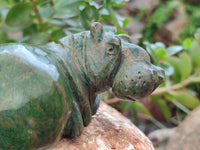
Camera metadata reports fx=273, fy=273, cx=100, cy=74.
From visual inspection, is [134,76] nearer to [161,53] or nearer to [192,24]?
[161,53]

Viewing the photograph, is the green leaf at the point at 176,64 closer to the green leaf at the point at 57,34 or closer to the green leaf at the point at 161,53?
the green leaf at the point at 161,53

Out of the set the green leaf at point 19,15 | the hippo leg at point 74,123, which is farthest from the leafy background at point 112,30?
the hippo leg at point 74,123

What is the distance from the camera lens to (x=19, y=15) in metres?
1.10

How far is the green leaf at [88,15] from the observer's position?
Result: 3.36 ft

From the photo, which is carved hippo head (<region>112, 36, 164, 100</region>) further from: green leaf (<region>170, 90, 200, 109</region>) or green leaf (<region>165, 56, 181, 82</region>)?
green leaf (<region>165, 56, 181, 82</region>)

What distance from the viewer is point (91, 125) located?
876 mm

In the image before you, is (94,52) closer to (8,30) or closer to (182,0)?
(8,30)

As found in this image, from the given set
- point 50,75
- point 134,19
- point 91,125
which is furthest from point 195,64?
point 134,19

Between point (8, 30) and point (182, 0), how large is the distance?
2.62m

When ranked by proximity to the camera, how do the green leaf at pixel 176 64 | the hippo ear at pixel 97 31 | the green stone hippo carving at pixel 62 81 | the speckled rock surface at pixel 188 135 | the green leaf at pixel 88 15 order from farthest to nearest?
1. the green leaf at pixel 176 64
2. the speckled rock surface at pixel 188 135
3. the green leaf at pixel 88 15
4. the hippo ear at pixel 97 31
5. the green stone hippo carving at pixel 62 81

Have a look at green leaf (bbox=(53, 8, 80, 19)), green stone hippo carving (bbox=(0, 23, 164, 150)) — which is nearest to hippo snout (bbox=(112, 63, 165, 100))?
green stone hippo carving (bbox=(0, 23, 164, 150))

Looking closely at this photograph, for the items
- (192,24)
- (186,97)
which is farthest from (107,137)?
(192,24)

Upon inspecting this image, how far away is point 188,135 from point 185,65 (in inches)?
15.9

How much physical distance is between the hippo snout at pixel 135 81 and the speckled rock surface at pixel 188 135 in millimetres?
786
